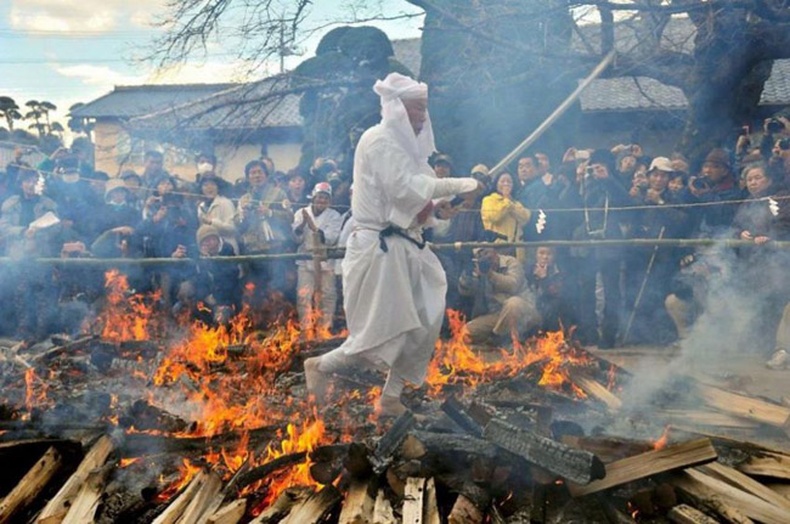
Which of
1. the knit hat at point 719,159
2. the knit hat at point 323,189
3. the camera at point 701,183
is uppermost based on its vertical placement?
the knit hat at point 719,159

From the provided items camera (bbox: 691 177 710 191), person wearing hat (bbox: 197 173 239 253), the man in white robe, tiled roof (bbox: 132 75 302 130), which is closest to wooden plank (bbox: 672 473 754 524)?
the man in white robe

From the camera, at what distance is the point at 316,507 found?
403cm

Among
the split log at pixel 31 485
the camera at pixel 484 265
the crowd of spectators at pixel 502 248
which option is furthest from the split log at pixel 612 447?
the camera at pixel 484 265

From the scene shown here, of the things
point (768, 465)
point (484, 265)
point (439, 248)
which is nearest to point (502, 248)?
point (484, 265)

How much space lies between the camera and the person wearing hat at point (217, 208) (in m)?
9.71

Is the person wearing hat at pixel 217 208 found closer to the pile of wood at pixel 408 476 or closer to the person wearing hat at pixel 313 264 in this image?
the person wearing hat at pixel 313 264

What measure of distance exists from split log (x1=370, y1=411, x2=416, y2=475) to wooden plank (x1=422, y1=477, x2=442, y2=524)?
1.05 ft

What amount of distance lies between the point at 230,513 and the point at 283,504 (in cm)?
30

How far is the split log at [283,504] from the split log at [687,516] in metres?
1.99

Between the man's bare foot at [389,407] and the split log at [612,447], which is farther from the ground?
the split log at [612,447]

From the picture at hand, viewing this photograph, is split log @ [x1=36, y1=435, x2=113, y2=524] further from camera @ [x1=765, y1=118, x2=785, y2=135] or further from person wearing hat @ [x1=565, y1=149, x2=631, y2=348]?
camera @ [x1=765, y1=118, x2=785, y2=135]

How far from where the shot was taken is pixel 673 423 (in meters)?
5.98

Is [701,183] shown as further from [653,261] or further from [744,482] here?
[744,482]

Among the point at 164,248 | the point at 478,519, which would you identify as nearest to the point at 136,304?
the point at 164,248
